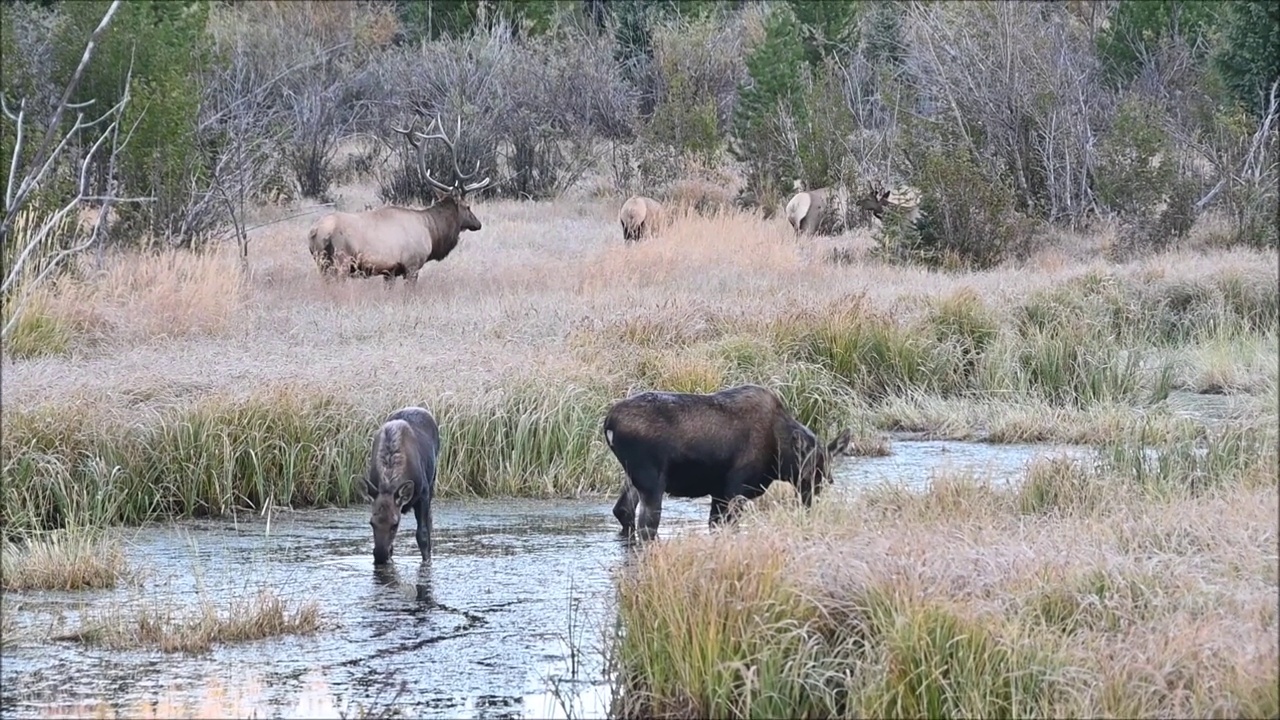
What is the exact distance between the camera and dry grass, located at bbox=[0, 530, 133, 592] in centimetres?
871

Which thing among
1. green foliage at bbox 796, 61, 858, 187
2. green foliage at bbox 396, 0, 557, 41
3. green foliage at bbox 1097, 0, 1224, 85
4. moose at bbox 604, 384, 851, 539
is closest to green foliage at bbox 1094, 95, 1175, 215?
green foliage at bbox 796, 61, 858, 187

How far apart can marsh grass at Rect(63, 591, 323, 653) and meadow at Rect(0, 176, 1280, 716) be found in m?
0.07

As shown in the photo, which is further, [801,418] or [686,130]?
[686,130]

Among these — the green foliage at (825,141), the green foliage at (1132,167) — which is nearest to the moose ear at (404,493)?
the green foliage at (1132,167)

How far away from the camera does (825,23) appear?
36.9 metres

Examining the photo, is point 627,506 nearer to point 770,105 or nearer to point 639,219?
point 639,219

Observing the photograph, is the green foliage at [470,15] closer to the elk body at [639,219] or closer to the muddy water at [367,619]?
the elk body at [639,219]

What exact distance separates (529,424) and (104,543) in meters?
3.29

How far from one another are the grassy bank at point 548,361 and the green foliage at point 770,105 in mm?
7616

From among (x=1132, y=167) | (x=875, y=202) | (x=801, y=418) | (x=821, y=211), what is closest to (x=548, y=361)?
(x=801, y=418)

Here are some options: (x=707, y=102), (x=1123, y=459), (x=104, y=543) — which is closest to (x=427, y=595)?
(x=104, y=543)

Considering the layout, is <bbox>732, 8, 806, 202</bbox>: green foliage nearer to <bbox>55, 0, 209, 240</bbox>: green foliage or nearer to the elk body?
the elk body

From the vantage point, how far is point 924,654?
6352 mm

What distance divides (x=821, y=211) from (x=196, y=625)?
16125 millimetres
